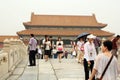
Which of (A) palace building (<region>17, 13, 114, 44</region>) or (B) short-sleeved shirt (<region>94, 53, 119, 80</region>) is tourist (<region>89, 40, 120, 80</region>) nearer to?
(B) short-sleeved shirt (<region>94, 53, 119, 80</region>)

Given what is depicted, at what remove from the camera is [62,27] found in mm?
75250

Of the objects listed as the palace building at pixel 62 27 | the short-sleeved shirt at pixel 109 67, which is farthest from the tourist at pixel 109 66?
the palace building at pixel 62 27

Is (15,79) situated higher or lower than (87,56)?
lower

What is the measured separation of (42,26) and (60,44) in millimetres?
52462

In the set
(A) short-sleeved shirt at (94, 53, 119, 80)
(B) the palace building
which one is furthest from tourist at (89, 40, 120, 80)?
(B) the palace building

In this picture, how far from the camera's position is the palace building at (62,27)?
72.5 m

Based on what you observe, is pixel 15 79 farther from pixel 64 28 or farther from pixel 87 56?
pixel 64 28

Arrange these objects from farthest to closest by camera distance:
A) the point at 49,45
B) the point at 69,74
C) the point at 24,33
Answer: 1. the point at 24,33
2. the point at 49,45
3. the point at 69,74

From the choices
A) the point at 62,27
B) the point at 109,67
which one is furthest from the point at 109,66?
the point at 62,27

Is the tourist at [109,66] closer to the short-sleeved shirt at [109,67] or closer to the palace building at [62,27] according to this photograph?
the short-sleeved shirt at [109,67]

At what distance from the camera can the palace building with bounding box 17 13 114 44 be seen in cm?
7250

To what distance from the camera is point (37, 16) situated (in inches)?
3172

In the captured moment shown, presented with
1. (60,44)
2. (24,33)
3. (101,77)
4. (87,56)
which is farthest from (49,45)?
(24,33)

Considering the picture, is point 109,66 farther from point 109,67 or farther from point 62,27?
point 62,27
